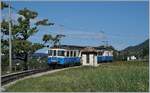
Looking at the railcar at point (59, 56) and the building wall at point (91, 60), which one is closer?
the railcar at point (59, 56)

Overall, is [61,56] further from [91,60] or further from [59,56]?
[91,60]

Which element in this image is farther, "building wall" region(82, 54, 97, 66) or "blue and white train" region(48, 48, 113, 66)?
"building wall" region(82, 54, 97, 66)

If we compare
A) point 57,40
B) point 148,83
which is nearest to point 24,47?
point 57,40

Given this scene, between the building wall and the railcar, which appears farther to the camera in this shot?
the building wall

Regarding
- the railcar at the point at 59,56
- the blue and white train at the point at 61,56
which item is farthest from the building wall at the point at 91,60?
the railcar at the point at 59,56

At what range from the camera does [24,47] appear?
161ft

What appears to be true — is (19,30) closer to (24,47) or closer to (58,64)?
(24,47)

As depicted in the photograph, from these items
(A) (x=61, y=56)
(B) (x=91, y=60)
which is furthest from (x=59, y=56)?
(B) (x=91, y=60)

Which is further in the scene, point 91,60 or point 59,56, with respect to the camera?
point 91,60

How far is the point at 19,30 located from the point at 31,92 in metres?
31.6

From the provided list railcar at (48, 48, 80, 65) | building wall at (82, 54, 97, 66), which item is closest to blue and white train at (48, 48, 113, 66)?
railcar at (48, 48, 80, 65)

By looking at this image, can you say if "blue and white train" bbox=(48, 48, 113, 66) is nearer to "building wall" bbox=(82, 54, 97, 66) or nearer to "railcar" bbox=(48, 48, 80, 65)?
"railcar" bbox=(48, 48, 80, 65)

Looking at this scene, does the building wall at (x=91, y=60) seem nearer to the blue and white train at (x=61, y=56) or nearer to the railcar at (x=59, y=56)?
the blue and white train at (x=61, y=56)

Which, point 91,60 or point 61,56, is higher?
point 61,56
